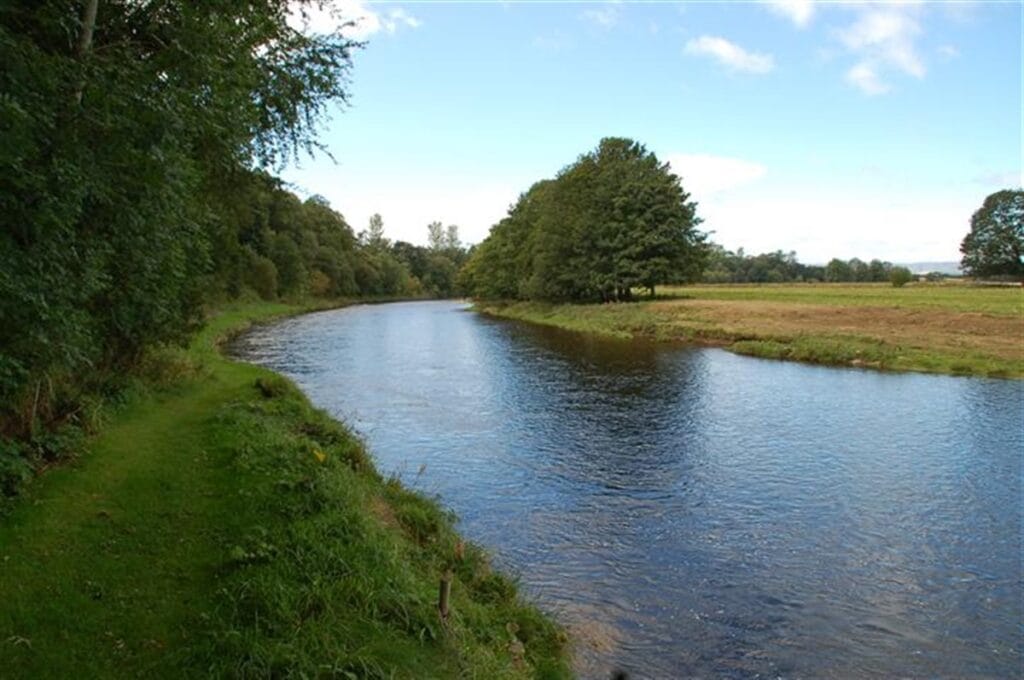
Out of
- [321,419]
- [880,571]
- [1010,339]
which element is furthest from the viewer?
[1010,339]

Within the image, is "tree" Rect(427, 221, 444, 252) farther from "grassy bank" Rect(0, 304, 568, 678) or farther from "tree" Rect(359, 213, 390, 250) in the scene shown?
"grassy bank" Rect(0, 304, 568, 678)

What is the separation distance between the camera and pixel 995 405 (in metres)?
21.7

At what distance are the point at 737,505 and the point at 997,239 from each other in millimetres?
97017

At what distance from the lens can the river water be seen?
26.5 ft

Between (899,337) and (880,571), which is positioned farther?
(899,337)

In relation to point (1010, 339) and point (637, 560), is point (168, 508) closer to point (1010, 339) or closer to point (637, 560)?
point (637, 560)

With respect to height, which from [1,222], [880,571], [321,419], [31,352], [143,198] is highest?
[143,198]

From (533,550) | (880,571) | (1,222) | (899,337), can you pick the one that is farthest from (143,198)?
(899,337)

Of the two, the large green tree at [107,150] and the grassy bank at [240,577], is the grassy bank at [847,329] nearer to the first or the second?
the grassy bank at [240,577]

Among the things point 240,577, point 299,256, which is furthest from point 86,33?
point 299,256

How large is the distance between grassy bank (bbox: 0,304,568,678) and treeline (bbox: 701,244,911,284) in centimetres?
12449

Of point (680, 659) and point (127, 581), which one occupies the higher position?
point (127, 581)

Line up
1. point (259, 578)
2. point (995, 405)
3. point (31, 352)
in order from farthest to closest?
point (995, 405)
point (31, 352)
point (259, 578)

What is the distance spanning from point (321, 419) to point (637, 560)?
818cm
